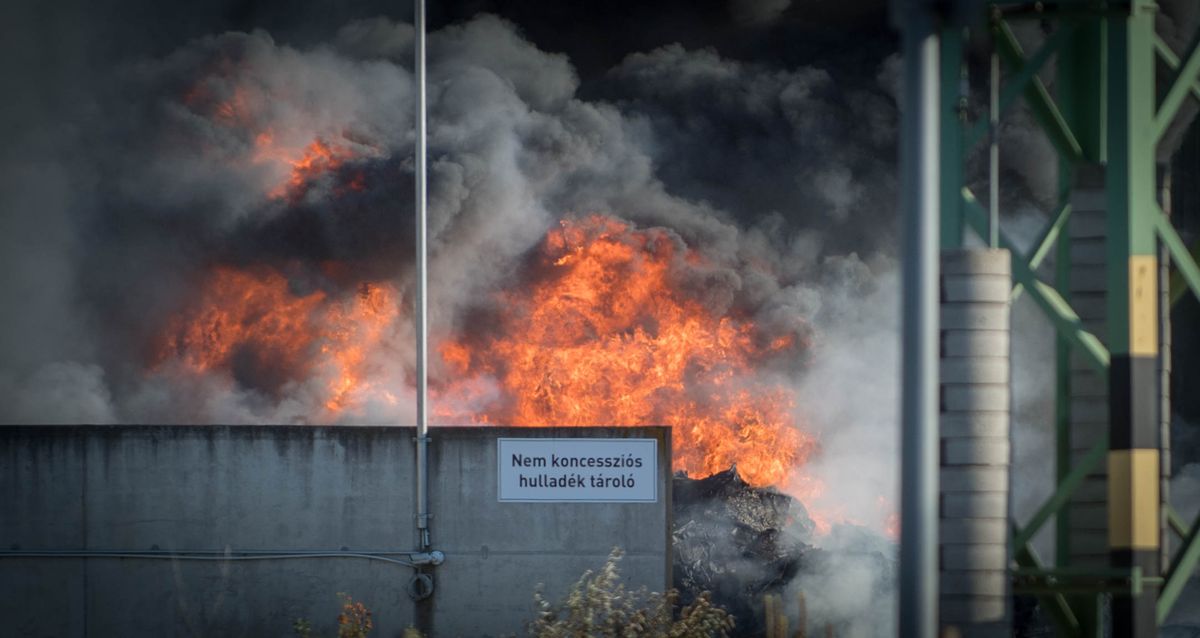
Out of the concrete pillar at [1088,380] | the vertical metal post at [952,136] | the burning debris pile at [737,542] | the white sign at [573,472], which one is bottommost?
the burning debris pile at [737,542]

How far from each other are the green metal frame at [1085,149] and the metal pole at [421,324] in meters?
6.50

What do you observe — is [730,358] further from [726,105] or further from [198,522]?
[198,522]

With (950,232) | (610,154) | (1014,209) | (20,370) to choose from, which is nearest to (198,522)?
(950,232)

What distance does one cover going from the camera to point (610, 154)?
2711cm

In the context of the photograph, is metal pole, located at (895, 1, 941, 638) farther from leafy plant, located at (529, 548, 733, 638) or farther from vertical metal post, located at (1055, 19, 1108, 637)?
leafy plant, located at (529, 548, 733, 638)

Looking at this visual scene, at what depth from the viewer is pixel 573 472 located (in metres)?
13.3

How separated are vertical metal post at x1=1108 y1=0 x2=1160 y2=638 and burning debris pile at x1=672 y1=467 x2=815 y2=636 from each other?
10.1 meters

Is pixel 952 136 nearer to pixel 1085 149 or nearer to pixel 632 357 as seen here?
pixel 1085 149

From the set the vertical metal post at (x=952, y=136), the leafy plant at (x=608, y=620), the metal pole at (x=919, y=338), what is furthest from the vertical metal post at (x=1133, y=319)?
the leafy plant at (x=608, y=620)

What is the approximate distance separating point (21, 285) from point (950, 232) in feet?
71.8

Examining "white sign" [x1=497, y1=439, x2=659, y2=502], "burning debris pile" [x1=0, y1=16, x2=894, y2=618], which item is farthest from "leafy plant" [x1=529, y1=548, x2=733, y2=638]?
"burning debris pile" [x1=0, y1=16, x2=894, y2=618]

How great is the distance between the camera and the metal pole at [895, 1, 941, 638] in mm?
5641

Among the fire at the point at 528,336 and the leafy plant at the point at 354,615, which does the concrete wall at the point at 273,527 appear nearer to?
the leafy plant at the point at 354,615

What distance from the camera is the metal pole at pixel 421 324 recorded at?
13.1 m
